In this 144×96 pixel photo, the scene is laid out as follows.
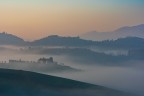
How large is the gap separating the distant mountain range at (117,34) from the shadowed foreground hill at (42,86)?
93cm

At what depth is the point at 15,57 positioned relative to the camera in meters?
8.94

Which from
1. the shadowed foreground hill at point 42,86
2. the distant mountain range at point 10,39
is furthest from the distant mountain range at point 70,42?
the shadowed foreground hill at point 42,86

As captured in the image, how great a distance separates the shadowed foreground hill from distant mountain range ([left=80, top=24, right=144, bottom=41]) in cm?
93

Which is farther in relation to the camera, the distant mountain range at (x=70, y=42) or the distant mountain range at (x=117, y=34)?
the distant mountain range at (x=117, y=34)

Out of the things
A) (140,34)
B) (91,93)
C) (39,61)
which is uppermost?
(140,34)

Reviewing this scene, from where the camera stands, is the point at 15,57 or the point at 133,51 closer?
the point at 15,57

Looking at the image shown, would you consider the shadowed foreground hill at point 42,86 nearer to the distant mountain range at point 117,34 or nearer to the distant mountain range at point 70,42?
the distant mountain range at point 70,42

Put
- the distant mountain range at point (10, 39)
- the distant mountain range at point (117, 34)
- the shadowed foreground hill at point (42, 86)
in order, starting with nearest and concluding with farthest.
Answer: the shadowed foreground hill at point (42, 86), the distant mountain range at point (10, 39), the distant mountain range at point (117, 34)

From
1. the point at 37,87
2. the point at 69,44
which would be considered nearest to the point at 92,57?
the point at 69,44

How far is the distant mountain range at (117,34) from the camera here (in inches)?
365

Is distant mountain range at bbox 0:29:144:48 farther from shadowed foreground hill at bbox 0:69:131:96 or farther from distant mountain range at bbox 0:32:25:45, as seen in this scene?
shadowed foreground hill at bbox 0:69:131:96

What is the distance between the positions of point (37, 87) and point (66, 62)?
0.72 metres

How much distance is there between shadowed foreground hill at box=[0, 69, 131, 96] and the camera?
891cm

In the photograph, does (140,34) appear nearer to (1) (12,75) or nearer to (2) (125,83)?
(2) (125,83)
